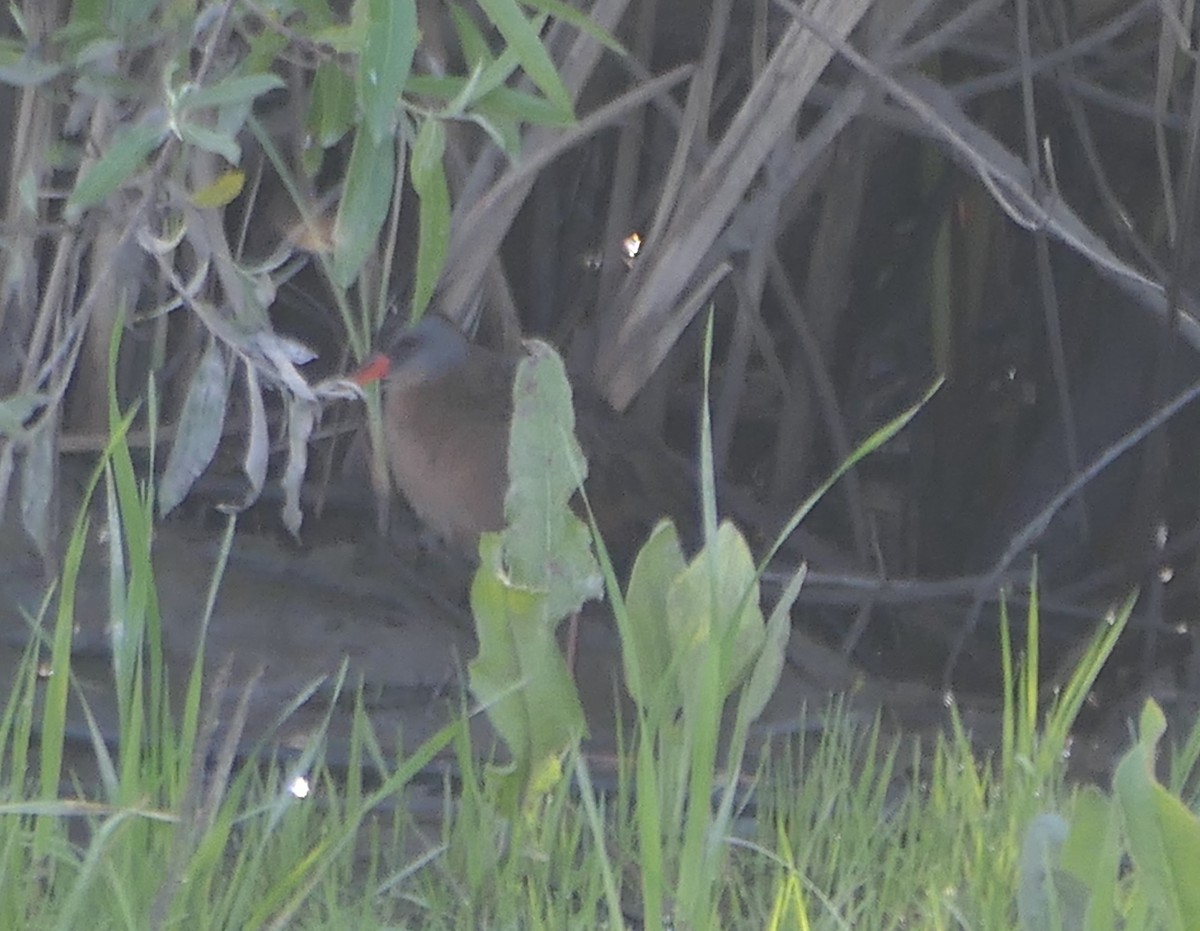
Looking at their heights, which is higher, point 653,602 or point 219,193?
point 219,193

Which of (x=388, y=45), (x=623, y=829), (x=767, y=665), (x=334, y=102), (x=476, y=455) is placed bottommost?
(x=476, y=455)

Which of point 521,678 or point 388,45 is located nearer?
point 388,45

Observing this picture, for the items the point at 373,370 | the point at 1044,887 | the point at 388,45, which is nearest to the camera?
the point at 1044,887

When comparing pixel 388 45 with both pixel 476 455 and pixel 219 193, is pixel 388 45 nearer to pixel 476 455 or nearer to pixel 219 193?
pixel 219 193

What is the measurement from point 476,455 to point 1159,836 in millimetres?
2353

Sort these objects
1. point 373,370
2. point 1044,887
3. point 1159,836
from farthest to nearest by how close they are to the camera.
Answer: point 373,370
point 1044,887
point 1159,836

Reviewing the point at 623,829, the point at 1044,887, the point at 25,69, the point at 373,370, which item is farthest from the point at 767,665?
the point at 373,370

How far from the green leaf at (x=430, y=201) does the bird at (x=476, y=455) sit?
1106mm

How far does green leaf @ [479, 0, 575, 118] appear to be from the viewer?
1.91m

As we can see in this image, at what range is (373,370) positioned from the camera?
3.40 meters

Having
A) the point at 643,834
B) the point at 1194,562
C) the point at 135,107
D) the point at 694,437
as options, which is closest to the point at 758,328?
the point at 694,437

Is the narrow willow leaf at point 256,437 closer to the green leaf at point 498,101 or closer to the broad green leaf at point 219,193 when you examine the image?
the broad green leaf at point 219,193

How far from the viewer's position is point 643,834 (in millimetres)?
1618

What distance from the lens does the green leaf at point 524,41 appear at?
1.91 m
